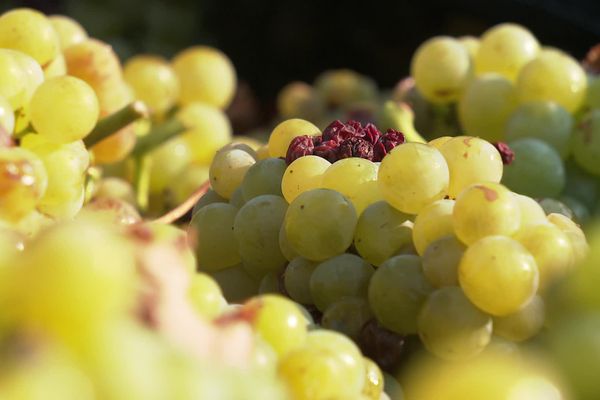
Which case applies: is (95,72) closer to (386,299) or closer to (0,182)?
(0,182)

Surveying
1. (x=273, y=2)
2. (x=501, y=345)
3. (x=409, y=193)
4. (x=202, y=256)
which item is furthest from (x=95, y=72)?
(x=273, y=2)

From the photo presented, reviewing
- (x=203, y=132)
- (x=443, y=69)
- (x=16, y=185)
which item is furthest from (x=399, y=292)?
(x=203, y=132)

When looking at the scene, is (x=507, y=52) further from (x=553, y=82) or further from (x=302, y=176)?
(x=302, y=176)

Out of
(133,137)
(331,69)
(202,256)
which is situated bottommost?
(331,69)

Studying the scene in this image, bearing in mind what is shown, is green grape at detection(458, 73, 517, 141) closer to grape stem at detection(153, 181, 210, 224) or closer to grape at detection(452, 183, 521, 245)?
grape stem at detection(153, 181, 210, 224)

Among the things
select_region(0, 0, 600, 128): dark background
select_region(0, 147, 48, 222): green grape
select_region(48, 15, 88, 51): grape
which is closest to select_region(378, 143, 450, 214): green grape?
select_region(0, 147, 48, 222): green grape

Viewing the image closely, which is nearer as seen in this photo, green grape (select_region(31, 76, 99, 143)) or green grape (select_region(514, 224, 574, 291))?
green grape (select_region(514, 224, 574, 291))
